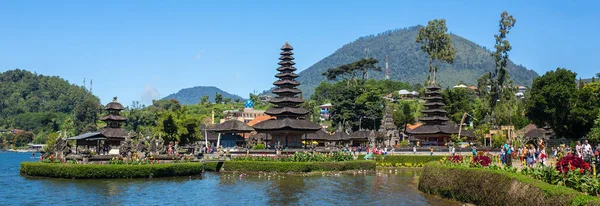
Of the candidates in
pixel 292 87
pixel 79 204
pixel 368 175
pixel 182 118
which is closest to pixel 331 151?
pixel 368 175

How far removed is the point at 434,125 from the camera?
73.0 metres

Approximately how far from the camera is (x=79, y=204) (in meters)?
29.2

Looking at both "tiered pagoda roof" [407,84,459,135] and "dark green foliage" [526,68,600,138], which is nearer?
"dark green foliage" [526,68,600,138]

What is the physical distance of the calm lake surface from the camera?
31.0 m

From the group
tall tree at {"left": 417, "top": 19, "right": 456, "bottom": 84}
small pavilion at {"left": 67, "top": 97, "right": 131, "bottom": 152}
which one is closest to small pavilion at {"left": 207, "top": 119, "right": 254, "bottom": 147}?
small pavilion at {"left": 67, "top": 97, "right": 131, "bottom": 152}

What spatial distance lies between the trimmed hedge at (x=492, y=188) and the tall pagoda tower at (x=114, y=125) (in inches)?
1500

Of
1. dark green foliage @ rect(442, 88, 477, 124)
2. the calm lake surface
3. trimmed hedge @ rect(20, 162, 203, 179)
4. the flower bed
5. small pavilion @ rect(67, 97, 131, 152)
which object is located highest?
dark green foliage @ rect(442, 88, 477, 124)

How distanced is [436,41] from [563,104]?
26.8 meters

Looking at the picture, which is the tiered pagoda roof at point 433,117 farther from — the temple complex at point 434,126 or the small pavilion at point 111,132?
the small pavilion at point 111,132

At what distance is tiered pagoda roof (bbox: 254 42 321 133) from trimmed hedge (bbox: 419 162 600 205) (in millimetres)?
28358

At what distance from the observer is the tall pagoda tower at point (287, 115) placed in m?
62.2

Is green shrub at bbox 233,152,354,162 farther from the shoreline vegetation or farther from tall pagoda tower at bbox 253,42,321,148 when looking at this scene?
tall pagoda tower at bbox 253,42,321,148

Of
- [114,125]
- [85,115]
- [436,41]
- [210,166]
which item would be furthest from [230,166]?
[85,115]

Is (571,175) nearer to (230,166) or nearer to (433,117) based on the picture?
(230,166)
